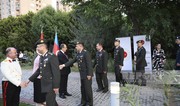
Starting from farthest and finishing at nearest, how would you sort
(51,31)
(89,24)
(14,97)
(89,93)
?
(51,31)
(89,24)
(89,93)
(14,97)

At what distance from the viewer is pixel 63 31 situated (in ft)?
124

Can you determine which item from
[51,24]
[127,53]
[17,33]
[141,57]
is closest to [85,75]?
[141,57]

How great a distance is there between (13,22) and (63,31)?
11.5 m

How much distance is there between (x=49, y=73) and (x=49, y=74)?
0.02m

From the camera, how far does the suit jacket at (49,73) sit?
649 centimetres

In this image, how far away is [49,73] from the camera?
21.6 ft

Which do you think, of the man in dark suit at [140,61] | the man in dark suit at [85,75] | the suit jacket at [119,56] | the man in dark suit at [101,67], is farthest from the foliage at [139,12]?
the man in dark suit at [85,75]

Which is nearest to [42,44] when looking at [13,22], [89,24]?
[89,24]

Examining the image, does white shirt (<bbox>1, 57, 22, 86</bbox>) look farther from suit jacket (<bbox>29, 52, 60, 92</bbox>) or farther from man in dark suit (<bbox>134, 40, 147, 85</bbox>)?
man in dark suit (<bbox>134, 40, 147, 85</bbox>)

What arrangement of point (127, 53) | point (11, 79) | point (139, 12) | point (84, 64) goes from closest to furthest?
point (11, 79)
point (84, 64)
point (127, 53)
point (139, 12)

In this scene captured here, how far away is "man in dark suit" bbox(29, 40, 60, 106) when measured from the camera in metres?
6.49

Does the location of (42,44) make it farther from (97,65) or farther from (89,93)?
(97,65)

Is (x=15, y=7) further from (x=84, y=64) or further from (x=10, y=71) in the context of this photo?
(x=10, y=71)

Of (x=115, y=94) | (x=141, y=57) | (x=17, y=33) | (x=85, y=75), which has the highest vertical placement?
(x=17, y=33)
